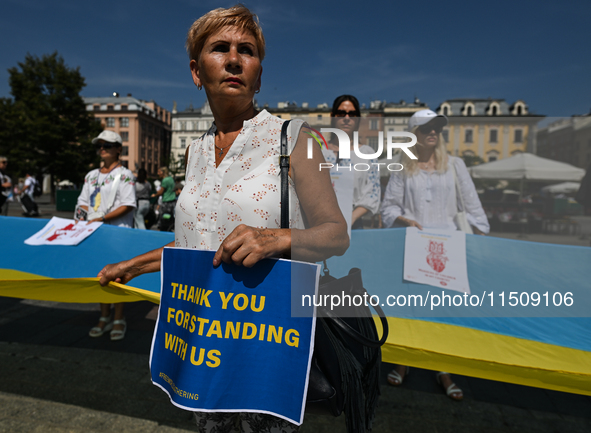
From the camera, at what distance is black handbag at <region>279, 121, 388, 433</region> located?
112 centimetres

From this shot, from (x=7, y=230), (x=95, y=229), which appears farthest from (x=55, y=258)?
(x=7, y=230)

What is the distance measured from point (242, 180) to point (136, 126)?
85113mm

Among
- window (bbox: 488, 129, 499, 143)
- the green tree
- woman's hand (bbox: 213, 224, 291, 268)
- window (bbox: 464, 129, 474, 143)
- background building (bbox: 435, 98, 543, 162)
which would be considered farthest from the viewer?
the green tree

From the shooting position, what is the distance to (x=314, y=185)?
1.20 m

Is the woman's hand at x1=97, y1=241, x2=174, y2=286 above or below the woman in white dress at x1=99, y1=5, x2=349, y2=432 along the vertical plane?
below

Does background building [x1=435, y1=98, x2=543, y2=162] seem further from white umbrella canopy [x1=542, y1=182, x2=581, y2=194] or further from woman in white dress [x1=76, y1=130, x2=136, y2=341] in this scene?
woman in white dress [x1=76, y1=130, x2=136, y2=341]

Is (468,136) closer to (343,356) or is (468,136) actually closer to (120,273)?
(343,356)

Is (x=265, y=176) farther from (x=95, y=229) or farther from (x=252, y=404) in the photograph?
(x=95, y=229)

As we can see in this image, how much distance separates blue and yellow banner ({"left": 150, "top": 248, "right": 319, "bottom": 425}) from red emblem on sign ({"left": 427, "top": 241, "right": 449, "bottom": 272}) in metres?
1.71

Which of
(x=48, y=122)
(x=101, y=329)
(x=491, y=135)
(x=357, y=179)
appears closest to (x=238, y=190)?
(x=491, y=135)

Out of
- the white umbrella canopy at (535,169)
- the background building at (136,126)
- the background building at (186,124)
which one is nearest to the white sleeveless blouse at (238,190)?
the white umbrella canopy at (535,169)

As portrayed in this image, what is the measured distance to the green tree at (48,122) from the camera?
31047 millimetres

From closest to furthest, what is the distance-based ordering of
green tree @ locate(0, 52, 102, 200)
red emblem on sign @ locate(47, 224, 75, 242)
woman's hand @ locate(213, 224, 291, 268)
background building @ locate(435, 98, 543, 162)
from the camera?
woman's hand @ locate(213, 224, 291, 268) → background building @ locate(435, 98, 543, 162) → red emblem on sign @ locate(47, 224, 75, 242) → green tree @ locate(0, 52, 102, 200)

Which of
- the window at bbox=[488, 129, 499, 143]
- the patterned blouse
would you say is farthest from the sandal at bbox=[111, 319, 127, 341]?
the window at bbox=[488, 129, 499, 143]
